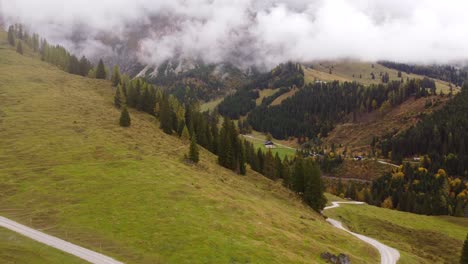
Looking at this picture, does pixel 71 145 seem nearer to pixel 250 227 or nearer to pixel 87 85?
pixel 250 227

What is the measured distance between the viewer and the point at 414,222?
11525cm

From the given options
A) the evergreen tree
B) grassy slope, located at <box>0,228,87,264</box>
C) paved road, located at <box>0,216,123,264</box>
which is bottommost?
paved road, located at <box>0,216,123,264</box>

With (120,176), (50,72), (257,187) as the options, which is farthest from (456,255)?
(50,72)

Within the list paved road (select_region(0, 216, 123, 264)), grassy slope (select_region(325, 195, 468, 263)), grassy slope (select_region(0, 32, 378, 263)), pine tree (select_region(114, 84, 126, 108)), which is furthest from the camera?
pine tree (select_region(114, 84, 126, 108))

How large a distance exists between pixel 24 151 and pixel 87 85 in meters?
98.9

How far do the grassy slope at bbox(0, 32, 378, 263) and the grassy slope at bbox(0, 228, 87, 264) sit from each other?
13.4 ft

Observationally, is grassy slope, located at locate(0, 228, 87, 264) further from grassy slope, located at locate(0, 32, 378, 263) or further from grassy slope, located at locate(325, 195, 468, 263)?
grassy slope, located at locate(325, 195, 468, 263)

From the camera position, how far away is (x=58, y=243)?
45969mm

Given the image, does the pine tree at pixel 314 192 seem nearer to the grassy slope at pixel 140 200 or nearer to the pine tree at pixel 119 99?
the grassy slope at pixel 140 200

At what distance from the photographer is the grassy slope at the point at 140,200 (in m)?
48.1

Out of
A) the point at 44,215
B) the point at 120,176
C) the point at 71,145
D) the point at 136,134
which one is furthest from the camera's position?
the point at 136,134

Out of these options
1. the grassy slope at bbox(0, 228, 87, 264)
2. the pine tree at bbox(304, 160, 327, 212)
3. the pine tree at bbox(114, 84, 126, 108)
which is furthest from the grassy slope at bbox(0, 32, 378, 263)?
the pine tree at bbox(114, 84, 126, 108)

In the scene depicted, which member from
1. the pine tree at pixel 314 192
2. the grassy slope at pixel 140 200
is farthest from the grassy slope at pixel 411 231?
the grassy slope at pixel 140 200

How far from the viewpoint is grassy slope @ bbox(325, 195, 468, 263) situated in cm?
8594
